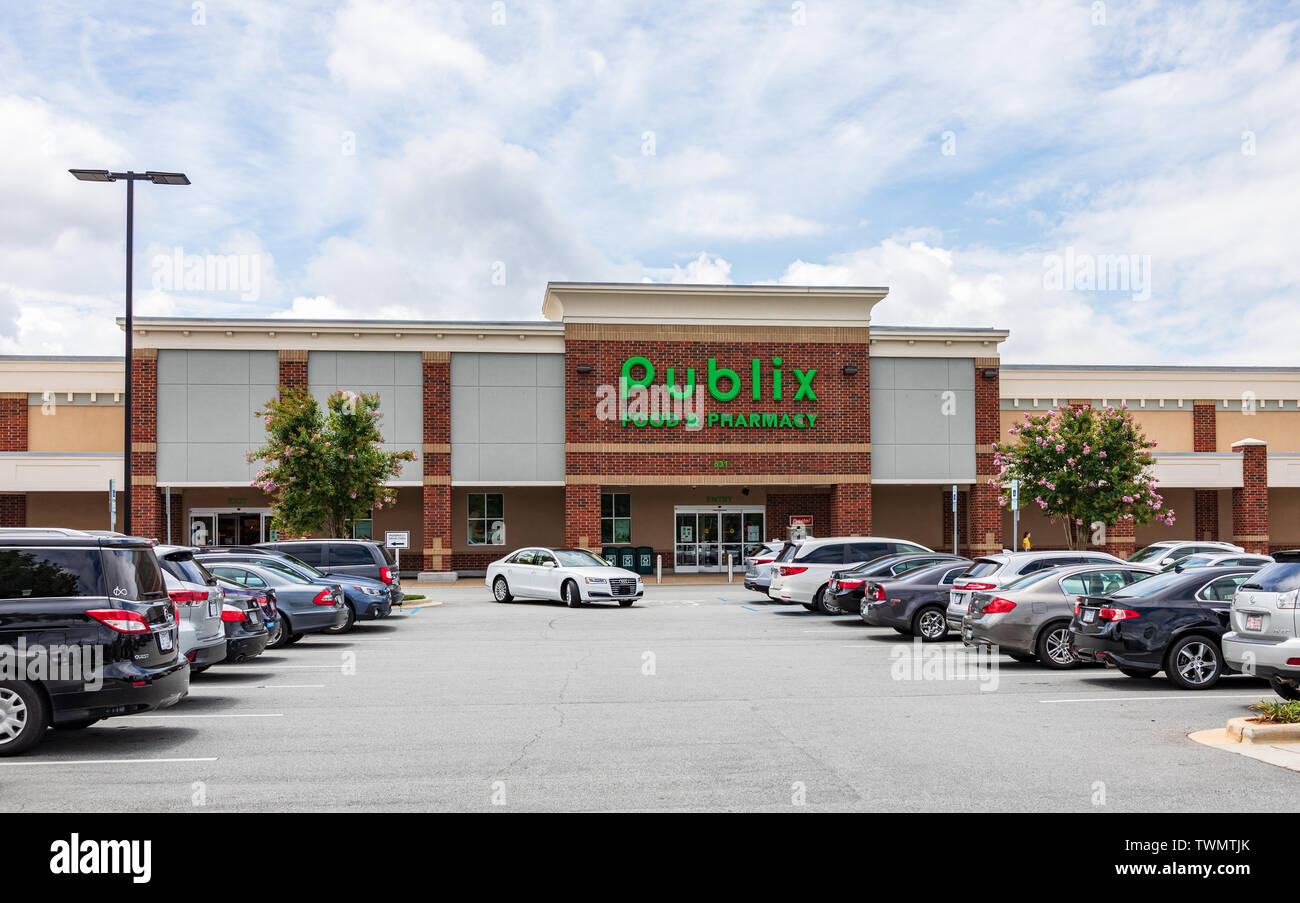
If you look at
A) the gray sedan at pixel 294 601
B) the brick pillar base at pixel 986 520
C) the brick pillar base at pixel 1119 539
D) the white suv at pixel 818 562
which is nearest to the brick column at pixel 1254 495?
the brick pillar base at pixel 1119 539

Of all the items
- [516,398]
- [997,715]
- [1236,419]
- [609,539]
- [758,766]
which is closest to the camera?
[758,766]

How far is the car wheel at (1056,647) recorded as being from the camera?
14555 millimetres

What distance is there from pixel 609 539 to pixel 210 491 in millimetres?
13957

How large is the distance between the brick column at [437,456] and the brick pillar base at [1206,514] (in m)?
27.5

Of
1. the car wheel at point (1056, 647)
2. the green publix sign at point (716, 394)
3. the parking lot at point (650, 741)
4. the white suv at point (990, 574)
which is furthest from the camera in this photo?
the green publix sign at point (716, 394)

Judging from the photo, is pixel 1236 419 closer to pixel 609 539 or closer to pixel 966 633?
pixel 609 539

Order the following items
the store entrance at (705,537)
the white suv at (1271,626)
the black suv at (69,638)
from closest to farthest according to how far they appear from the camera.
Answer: the black suv at (69,638) → the white suv at (1271,626) → the store entrance at (705,537)

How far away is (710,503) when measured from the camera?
135 feet

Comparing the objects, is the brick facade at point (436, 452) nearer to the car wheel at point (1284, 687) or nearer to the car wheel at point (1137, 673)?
the car wheel at point (1137, 673)

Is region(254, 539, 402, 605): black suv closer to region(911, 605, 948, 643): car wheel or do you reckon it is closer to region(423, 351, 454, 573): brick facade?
region(911, 605, 948, 643): car wheel

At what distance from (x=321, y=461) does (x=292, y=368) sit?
28.4 ft

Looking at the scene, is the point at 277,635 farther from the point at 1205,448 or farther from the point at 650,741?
the point at 1205,448
